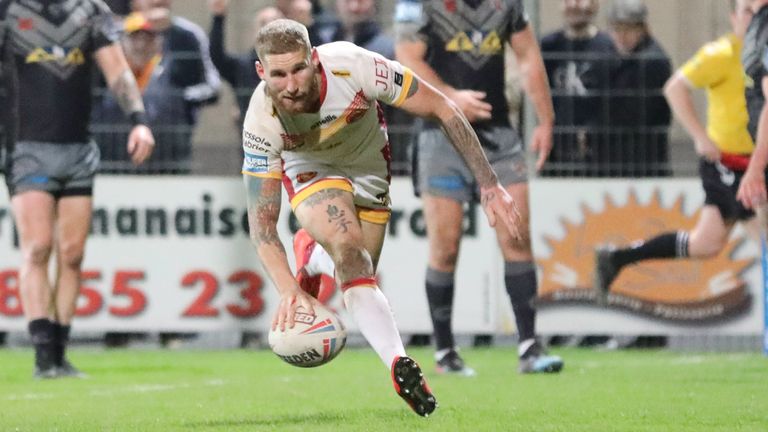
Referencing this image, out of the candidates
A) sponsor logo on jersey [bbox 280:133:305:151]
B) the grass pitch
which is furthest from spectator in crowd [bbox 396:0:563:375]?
sponsor logo on jersey [bbox 280:133:305:151]

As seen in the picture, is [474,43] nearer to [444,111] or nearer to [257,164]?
[444,111]

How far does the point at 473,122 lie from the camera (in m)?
10.1

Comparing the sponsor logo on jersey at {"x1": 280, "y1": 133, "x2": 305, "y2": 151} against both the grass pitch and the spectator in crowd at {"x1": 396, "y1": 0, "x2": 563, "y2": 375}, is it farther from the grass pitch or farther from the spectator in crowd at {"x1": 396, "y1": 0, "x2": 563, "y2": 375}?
the spectator in crowd at {"x1": 396, "y1": 0, "x2": 563, "y2": 375}

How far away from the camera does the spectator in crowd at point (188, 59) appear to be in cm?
1383

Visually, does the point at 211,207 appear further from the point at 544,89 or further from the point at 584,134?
the point at 544,89

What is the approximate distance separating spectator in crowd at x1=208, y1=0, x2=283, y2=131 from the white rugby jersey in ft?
19.2

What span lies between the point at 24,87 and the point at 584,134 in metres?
4.60

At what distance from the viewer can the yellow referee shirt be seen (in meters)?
11.6

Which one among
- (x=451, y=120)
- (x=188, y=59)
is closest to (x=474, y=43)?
(x=451, y=120)

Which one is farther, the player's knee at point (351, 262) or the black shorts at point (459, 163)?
the black shorts at point (459, 163)

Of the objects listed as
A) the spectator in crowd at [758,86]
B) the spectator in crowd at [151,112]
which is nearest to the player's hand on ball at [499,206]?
the spectator in crowd at [758,86]

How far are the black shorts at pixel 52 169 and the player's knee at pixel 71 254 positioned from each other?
0.32m

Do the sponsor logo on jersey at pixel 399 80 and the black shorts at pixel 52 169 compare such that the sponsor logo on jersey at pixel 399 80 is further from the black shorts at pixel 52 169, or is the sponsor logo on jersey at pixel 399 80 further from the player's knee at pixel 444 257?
the black shorts at pixel 52 169

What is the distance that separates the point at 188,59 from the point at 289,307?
7300 mm
